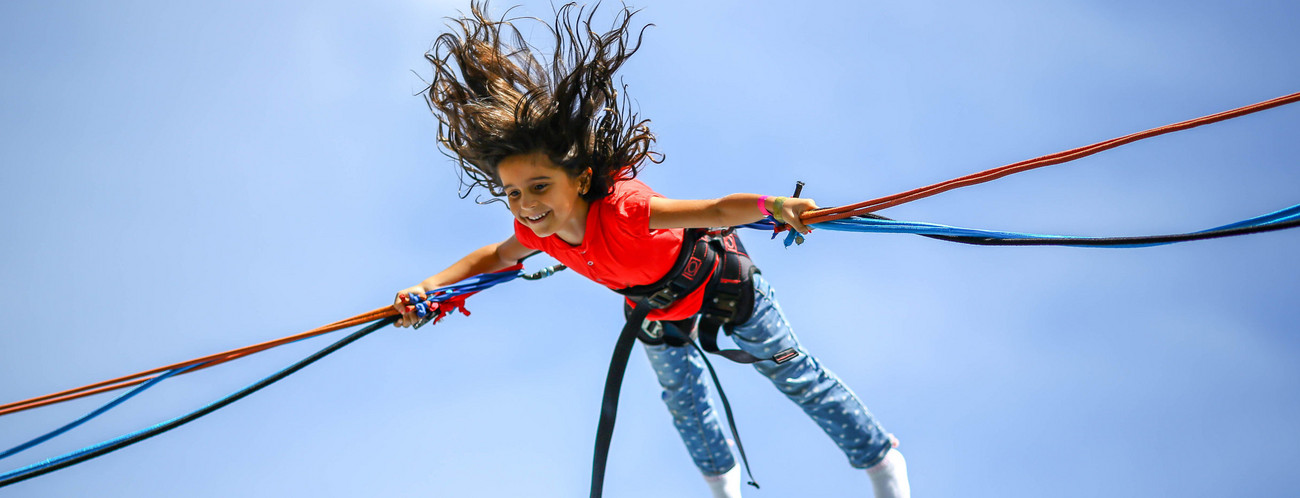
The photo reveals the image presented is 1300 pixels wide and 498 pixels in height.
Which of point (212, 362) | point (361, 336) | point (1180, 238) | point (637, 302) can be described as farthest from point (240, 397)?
point (1180, 238)

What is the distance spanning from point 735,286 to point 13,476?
8.53 feet

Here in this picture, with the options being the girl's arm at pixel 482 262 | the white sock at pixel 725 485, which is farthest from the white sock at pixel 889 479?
the girl's arm at pixel 482 262

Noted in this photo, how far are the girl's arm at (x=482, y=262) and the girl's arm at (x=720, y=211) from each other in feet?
2.76

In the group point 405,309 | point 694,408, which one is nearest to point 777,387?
point 694,408

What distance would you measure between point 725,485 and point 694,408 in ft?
1.18

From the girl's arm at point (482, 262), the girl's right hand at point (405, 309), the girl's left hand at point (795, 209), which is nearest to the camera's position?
the girl's left hand at point (795, 209)

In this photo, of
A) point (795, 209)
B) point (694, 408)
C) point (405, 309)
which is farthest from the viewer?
point (694, 408)

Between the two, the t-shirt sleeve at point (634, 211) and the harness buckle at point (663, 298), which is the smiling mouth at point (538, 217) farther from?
the harness buckle at point (663, 298)

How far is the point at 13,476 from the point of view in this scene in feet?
9.68

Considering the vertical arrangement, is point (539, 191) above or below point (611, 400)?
above

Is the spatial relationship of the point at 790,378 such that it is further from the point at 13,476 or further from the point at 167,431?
the point at 13,476

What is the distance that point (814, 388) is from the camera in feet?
11.5

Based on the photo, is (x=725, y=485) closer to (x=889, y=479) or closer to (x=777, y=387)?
Answer: (x=777, y=387)

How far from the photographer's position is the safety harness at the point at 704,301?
3469mm
